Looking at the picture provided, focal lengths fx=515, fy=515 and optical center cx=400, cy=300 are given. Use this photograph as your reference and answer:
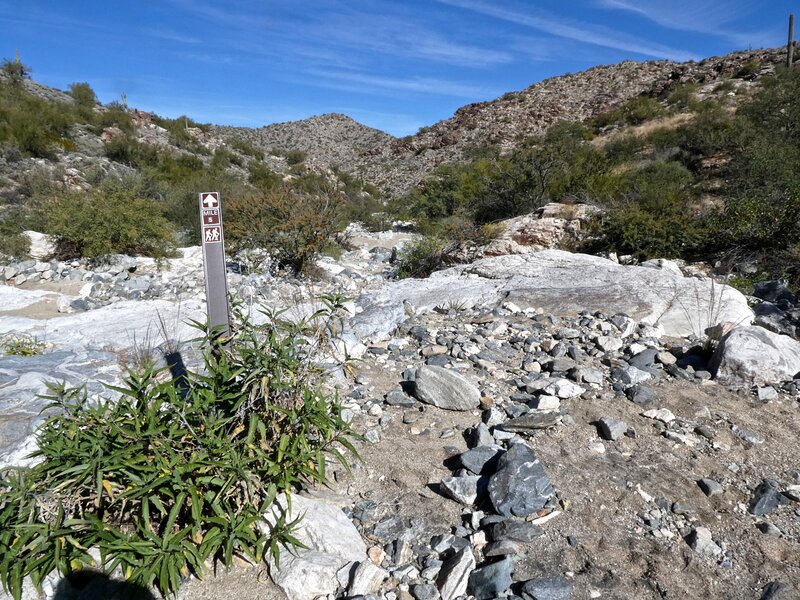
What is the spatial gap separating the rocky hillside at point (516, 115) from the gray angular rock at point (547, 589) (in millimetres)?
26866

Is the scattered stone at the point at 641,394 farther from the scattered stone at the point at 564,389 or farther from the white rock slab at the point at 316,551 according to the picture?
the white rock slab at the point at 316,551

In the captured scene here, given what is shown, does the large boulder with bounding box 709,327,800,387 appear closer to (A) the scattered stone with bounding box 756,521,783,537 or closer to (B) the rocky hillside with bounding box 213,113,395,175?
(A) the scattered stone with bounding box 756,521,783,537

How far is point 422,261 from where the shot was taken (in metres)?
9.29

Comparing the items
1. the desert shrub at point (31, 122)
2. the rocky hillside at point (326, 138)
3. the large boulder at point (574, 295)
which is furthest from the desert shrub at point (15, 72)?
the large boulder at point (574, 295)

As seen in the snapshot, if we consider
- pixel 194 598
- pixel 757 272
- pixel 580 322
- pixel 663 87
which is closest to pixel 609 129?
pixel 663 87

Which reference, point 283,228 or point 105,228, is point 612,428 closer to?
point 283,228

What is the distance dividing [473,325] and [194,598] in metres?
3.74

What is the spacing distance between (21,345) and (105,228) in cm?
543

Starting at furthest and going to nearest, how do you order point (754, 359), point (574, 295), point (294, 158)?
point (294, 158) → point (574, 295) → point (754, 359)

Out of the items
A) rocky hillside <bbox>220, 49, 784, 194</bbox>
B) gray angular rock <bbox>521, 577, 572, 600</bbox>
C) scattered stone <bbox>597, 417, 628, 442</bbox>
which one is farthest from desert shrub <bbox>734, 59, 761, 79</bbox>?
gray angular rock <bbox>521, 577, 572, 600</bbox>

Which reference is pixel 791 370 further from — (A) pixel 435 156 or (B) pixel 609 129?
(A) pixel 435 156

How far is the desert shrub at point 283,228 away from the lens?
9.11 meters

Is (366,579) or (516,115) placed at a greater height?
(516,115)

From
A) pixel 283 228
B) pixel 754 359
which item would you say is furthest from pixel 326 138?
pixel 754 359
